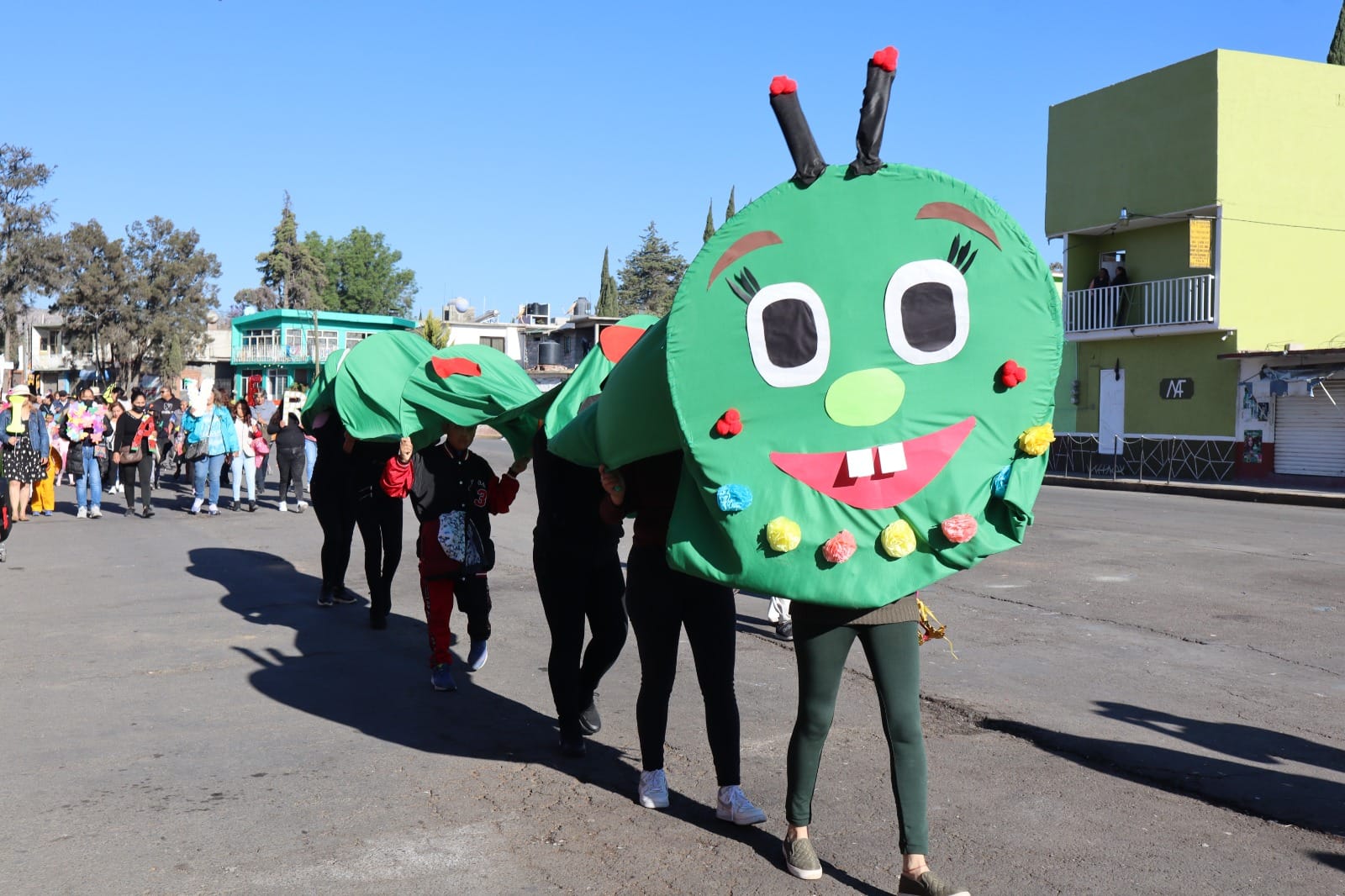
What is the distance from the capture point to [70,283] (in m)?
57.8

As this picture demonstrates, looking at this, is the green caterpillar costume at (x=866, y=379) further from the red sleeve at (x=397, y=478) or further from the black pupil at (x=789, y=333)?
the red sleeve at (x=397, y=478)

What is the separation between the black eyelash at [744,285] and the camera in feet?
12.5

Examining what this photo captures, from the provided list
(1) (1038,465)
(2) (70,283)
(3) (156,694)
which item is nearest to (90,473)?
(3) (156,694)

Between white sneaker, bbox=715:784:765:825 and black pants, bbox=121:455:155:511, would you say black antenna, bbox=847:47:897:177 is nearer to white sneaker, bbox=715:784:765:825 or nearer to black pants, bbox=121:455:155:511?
white sneaker, bbox=715:784:765:825

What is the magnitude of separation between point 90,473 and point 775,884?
15929 mm

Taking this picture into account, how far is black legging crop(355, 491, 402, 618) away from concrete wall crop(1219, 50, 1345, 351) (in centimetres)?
2656

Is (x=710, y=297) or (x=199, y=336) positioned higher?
(x=199, y=336)

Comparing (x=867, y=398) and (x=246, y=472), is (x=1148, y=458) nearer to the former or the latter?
(x=246, y=472)

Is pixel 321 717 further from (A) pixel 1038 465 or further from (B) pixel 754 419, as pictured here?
(A) pixel 1038 465

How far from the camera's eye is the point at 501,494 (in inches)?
267

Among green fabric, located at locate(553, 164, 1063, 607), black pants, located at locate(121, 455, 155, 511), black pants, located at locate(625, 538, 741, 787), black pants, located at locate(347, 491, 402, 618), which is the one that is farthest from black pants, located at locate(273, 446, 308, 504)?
green fabric, located at locate(553, 164, 1063, 607)

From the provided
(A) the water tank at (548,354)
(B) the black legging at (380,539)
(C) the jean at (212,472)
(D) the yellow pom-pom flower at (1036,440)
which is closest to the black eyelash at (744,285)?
(D) the yellow pom-pom flower at (1036,440)

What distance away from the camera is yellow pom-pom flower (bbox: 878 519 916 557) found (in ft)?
11.9

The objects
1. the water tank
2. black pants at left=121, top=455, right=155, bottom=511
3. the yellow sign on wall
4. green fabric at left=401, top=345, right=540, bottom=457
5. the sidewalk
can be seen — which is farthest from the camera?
the water tank
